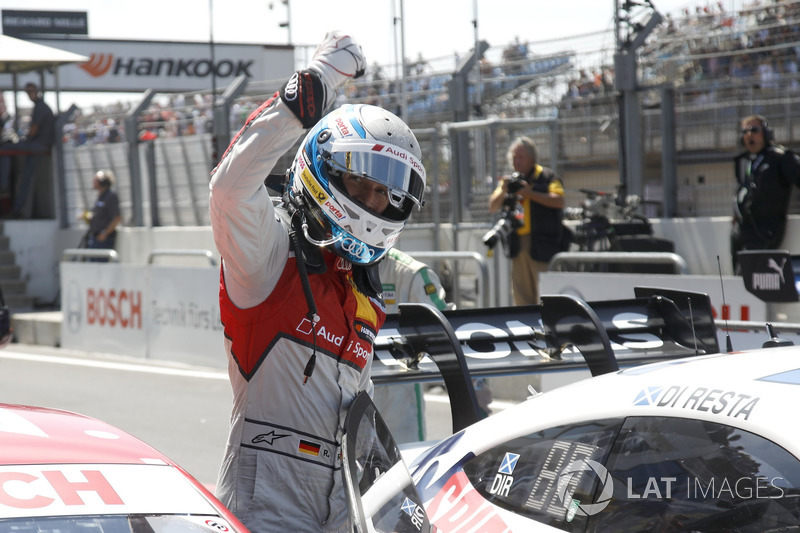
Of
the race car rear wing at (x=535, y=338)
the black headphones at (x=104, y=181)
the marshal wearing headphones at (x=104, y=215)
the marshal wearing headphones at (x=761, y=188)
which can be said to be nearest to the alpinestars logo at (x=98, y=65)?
the marshal wearing headphones at (x=104, y=215)

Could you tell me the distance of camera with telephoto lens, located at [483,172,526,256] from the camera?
9.72 metres

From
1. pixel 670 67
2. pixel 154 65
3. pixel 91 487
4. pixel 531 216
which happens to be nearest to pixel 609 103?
pixel 670 67

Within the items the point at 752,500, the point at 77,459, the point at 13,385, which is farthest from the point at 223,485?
the point at 13,385

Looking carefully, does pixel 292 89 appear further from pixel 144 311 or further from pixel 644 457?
pixel 144 311

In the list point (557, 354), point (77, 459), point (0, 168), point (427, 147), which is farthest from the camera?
point (0, 168)

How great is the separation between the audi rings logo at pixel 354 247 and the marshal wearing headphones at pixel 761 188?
702cm

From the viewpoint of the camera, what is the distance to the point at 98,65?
122 feet

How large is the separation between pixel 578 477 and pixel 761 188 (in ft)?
23.5

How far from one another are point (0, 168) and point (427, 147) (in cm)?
1054

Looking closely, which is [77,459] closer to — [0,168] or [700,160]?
[700,160]

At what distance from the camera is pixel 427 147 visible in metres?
12.4

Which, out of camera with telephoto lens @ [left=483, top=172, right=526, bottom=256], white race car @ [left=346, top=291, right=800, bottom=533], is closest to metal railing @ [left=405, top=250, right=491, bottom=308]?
camera with telephoto lens @ [left=483, top=172, right=526, bottom=256]

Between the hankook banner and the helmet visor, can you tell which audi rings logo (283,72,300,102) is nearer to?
the helmet visor

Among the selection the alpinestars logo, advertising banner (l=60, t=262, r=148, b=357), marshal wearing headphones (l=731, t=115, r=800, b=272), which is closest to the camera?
marshal wearing headphones (l=731, t=115, r=800, b=272)
